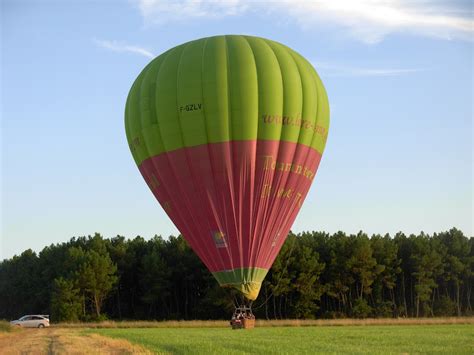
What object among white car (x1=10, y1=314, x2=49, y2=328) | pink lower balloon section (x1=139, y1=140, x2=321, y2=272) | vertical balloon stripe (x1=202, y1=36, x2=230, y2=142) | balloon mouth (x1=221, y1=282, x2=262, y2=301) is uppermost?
vertical balloon stripe (x1=202, y1=36, x2=230, y2=142)

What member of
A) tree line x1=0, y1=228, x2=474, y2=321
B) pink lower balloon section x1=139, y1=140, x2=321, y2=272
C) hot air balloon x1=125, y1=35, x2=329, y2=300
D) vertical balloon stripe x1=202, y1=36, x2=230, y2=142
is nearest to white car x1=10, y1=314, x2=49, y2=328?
tree line x1=0, y1=228, x2=474, y2=321

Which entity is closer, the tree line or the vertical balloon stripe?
the vertical balloon stripe

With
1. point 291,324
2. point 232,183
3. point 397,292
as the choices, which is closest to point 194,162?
point 232,183

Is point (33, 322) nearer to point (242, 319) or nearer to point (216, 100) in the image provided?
point (242, 319)

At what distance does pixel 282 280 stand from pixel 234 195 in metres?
50.1

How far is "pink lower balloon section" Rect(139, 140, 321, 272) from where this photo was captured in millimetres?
36375

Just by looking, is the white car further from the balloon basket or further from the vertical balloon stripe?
the vertical balloon stripe

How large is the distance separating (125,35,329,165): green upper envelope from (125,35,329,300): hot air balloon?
0.17 ft

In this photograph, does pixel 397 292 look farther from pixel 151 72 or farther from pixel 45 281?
pixel 151 72

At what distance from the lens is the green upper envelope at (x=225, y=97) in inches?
1430

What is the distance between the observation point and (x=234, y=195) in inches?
1433

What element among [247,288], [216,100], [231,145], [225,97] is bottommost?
[247,288]

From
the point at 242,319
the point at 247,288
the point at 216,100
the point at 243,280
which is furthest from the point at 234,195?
the point at 242,319

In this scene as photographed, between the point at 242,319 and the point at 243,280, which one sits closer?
the point at 243,280
